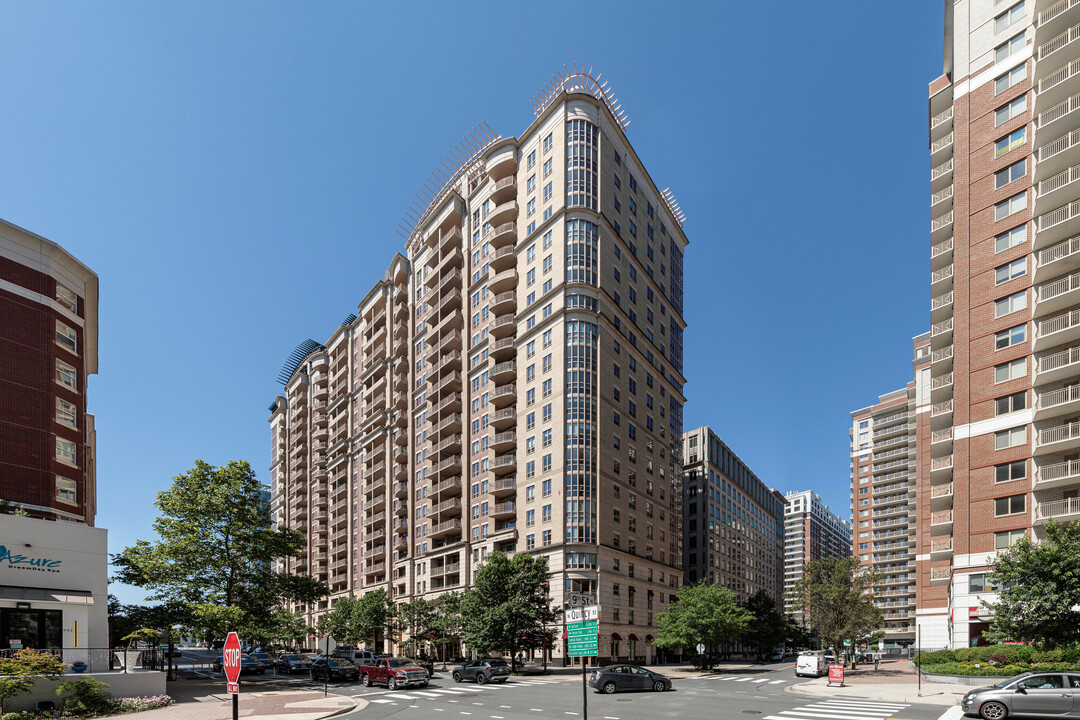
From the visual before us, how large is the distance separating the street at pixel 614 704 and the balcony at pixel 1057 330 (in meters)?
26.6

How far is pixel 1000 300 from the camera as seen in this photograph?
4912 cm

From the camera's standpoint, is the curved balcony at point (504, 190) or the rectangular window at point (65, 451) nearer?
the rectangular window at point (65, 451)

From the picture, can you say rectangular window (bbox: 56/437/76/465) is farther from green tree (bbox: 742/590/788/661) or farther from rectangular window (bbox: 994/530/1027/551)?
green tree (bbox: 742/590/788/661)

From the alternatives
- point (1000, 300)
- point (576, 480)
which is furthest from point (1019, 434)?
point (576, 480)

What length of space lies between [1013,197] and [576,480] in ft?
135

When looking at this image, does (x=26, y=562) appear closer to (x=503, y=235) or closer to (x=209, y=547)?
(x=209, y=547)

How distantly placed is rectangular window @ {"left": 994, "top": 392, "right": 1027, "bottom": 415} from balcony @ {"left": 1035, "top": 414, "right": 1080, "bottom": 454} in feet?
7.22

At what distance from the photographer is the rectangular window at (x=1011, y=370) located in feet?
155

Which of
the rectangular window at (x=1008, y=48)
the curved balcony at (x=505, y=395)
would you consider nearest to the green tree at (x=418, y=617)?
the curved balcony at (x=505, y=395)

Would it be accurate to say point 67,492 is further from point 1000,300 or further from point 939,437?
point 939,437

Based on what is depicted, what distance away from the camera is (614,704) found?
3048 centimetres

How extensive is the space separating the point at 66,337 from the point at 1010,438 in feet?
205

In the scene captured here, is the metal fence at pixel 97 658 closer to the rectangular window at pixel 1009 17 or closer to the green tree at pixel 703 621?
the green tree at pixel 703 621

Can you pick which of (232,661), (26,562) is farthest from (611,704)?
(26,562)
